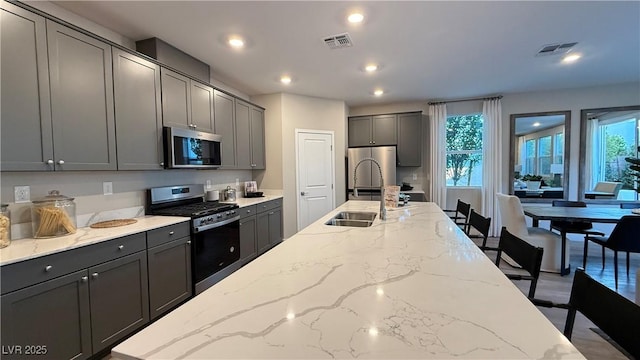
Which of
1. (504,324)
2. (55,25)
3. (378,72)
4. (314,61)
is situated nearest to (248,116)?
(314,61)

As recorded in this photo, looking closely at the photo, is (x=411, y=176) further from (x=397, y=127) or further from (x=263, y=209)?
(x=263, y=209)

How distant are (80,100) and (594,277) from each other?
17.7 ft

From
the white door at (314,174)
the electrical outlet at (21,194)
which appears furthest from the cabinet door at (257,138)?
the electrical outlet at (21,194)

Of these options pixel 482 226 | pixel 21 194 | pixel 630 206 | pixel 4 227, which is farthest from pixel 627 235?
pixel 21 194

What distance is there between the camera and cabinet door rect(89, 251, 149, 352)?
1.76 m

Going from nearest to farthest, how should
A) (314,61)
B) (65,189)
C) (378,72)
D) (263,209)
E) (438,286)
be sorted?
(438,286) → (65,189) → (314,61) → (378,72) → (263,209)

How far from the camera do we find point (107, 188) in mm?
2383

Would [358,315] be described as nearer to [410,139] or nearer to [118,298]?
[118,298]

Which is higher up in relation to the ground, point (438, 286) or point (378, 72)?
point (378, 72)

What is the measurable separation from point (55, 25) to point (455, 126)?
19.0ft

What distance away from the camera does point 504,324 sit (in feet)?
2.54

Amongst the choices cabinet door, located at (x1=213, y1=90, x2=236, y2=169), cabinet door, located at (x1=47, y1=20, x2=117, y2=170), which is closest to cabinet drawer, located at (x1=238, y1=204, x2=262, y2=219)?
cabinet door, located at (x1=213, y1=90, x2=236, y2=169)

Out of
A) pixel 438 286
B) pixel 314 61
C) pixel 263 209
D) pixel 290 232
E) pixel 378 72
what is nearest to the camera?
pixel 438 286

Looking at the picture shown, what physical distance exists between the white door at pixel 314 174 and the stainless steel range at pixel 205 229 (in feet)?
5.65
